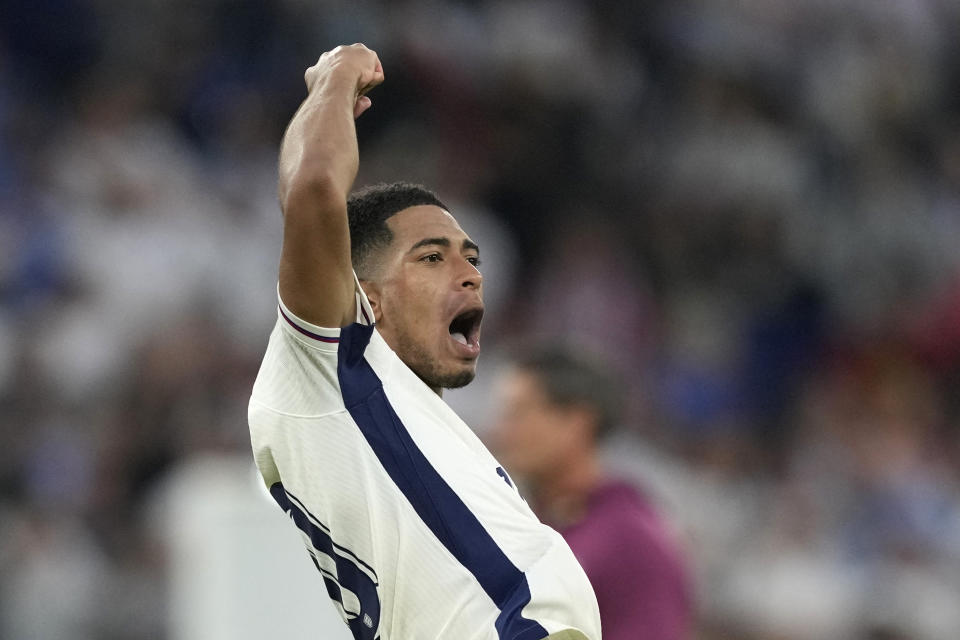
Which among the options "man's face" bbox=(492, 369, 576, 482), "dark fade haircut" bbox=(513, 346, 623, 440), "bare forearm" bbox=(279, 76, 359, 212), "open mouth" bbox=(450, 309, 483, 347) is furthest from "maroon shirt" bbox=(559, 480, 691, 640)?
"bare forearm" bbox=(279, 76, 359, 212)

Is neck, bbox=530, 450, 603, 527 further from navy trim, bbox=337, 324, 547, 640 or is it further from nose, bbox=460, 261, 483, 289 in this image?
navy trim, bbox=337, 324, 547, 640

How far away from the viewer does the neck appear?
4.50 meters

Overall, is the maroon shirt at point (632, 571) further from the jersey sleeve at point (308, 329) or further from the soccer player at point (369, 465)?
the jersey sleeve at point (308, 329)

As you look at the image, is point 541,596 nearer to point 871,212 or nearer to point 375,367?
point 375,367

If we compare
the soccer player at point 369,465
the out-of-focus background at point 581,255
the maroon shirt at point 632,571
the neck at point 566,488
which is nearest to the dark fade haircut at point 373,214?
the soccer player at point 369,465

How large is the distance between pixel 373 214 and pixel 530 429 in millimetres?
1805

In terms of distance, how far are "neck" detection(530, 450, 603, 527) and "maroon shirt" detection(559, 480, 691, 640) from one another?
0.39ft

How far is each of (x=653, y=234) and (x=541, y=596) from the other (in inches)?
268

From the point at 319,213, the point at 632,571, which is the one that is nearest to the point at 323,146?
the point at 319,213

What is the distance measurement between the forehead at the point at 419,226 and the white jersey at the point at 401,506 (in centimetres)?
28

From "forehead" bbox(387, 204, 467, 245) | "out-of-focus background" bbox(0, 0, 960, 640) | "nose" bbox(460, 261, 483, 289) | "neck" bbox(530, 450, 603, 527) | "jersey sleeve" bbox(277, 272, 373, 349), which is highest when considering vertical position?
"out-of-focus background" bbox(0, 0, 960, 640)

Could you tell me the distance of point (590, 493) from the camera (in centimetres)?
448

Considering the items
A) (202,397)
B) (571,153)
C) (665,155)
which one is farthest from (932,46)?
(202,397)

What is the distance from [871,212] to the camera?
9750 millimetres
